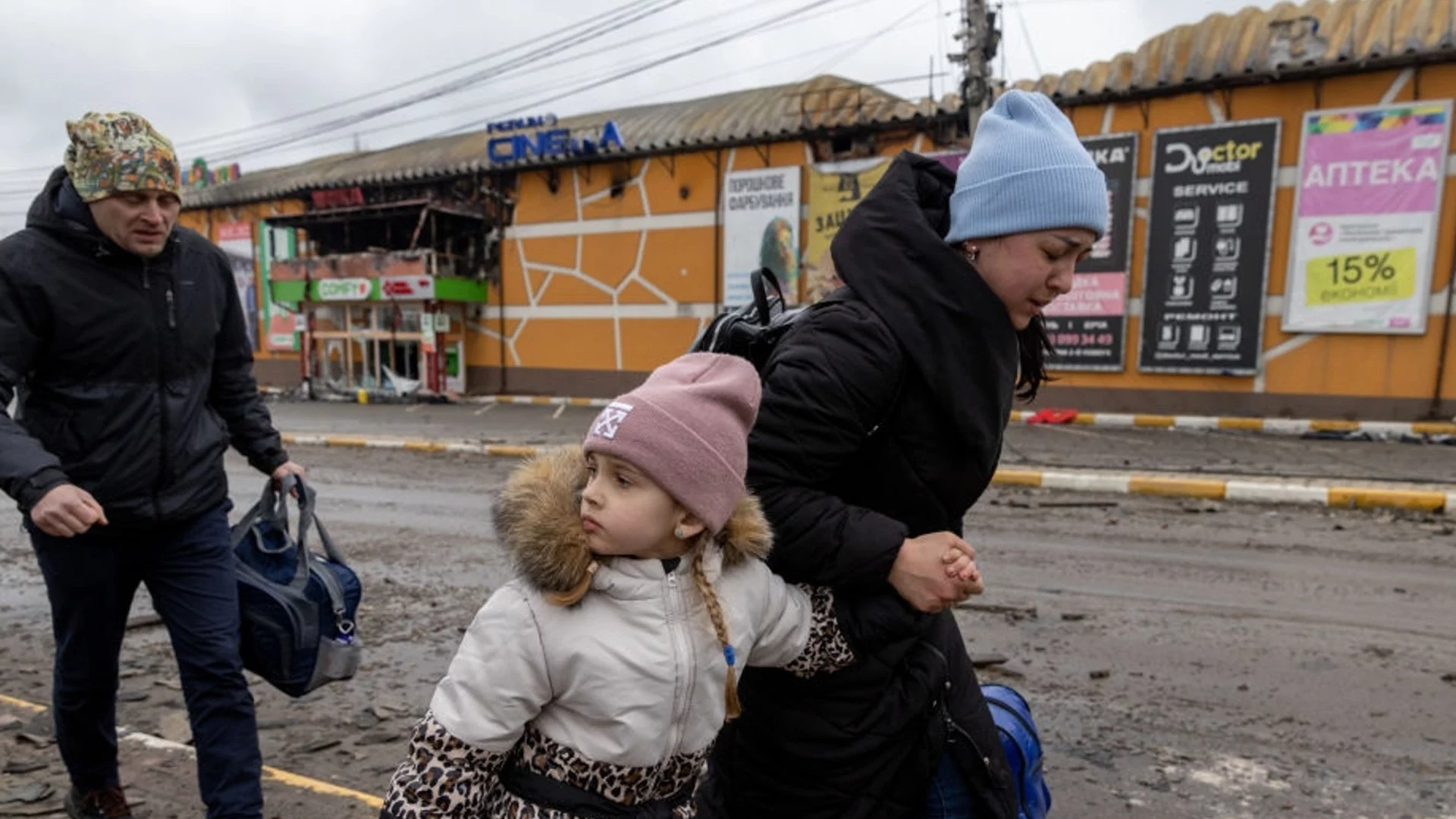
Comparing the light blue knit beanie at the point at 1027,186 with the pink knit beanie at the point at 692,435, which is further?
the light blue knit beanie at the point at 1027,186

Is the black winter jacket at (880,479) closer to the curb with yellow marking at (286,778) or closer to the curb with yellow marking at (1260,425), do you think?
the curb with yellow marking at (286,778)

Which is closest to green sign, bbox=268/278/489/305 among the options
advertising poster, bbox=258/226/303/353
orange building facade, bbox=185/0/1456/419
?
orange building facade, bbox=185/0/1456/419

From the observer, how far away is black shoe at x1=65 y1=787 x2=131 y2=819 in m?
2.86

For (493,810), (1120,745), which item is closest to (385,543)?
(1120,745)

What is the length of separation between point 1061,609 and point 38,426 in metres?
5.09

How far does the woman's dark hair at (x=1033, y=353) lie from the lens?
2152 millimetres

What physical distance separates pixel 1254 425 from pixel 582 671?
15688 millimetres

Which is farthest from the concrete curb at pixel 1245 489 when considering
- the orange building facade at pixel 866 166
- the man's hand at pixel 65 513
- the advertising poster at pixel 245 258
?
the advertising poster at pixel 245 258

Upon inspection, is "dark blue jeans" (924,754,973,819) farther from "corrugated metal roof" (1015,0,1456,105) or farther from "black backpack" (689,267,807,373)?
"corrugated metal roof" (1015,0,1456,105)

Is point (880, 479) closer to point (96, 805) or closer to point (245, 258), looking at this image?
point (96, 805)

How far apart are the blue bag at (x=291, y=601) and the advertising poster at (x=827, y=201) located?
14972 millimetres

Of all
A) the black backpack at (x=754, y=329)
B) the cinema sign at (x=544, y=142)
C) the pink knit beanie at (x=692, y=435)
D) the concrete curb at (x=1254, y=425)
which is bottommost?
the concrete curb at (x=1254, y=425)

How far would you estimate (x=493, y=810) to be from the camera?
5.04ft

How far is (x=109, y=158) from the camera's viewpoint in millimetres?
2543
